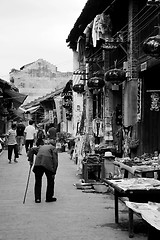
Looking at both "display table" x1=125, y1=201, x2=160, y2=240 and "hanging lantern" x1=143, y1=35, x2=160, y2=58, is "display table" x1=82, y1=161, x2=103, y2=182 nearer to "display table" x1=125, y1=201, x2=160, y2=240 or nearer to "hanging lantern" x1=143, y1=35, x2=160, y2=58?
"hanging lantern" x1=143, y1=35, x2=160, y2=58

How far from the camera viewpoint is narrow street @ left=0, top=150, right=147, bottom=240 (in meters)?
8.46

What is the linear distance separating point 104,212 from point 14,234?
8.78 feet

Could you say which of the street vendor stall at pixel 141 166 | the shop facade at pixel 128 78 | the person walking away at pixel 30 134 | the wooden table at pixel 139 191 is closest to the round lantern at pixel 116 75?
the shop facade at pixel 128 78

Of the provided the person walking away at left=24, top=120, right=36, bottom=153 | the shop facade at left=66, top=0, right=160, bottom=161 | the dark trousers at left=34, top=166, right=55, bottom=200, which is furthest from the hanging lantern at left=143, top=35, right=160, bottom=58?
the person walking away at left=24, top=120, right=36, bottom=153

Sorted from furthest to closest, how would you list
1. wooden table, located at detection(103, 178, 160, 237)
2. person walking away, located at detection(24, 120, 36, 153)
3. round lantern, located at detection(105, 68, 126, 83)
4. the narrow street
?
person walking away, located at detection(24, 120, 36, 153) → round lantern, located at detection(105, 68, 126, 83) → the narrow street → wooden table, located at detection(103, 178, 160, 237)

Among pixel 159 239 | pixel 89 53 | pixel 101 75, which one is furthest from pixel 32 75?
pixel 159 239

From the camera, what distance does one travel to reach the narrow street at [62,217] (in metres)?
8.46

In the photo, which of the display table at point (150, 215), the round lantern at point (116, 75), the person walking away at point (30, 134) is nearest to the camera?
the display table at point (150, 215)

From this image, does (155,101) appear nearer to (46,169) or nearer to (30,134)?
(46,169)

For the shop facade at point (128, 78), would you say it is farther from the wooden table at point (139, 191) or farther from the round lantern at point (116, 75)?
the wooden table at point (139, 191)

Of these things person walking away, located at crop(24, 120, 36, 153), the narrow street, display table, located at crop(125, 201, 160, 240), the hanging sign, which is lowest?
the narrow street

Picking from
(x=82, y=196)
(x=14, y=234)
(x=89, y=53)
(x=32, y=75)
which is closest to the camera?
(x=14, y=234)

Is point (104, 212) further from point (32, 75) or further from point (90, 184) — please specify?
point (32, 75)

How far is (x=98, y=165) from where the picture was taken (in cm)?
1492
